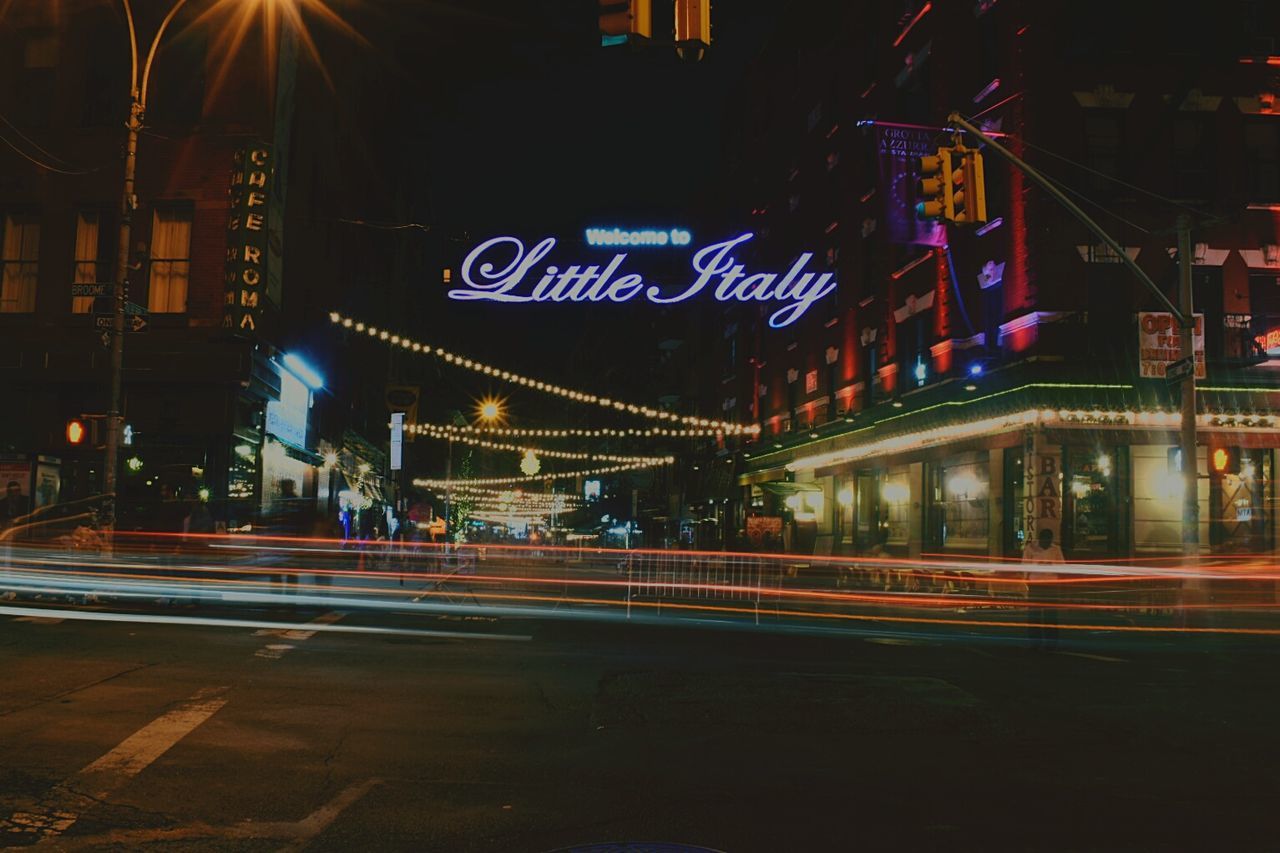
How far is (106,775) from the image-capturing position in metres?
6.67

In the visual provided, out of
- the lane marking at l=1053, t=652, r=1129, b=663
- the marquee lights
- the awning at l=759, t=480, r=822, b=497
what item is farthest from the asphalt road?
the awning at l=759, t=480, r=822, b=497

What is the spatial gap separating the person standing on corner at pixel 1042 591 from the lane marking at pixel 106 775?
35.5ft

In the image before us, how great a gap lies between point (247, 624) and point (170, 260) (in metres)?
15.9

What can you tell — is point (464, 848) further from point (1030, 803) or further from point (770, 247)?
point (770, 247)

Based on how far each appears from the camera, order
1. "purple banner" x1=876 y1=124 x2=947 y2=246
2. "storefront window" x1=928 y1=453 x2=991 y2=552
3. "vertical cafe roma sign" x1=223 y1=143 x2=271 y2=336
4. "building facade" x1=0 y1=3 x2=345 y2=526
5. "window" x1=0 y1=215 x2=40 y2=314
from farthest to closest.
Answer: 1. "storefront window" x1=928 y1=453 x2=991 y2=552
2. "window" x1=0 y1=215 x2=40 y2=314
3. "purple banner" x1=876 y1=124 x2=947 y2=246
4. "building facade" x1=0 y1=3 x2=345 y2=526
5. "vertical cafe roma sign" x1=223 y1=143 x2=271 y2=336

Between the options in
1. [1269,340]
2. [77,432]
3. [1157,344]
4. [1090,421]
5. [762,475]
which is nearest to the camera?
[77,432]

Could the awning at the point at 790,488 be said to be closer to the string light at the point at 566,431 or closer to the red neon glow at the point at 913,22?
the string light at the point at 566,431

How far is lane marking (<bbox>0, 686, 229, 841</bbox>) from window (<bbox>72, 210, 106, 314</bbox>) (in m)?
21.7

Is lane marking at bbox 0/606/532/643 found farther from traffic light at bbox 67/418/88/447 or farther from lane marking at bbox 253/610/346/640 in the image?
traffic light at bbox 67/418/88/447

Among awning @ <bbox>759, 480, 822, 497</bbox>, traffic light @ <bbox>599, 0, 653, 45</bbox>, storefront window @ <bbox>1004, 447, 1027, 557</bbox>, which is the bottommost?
storefront window @ <bbox>1004, 447, 1027, 557</bbox>

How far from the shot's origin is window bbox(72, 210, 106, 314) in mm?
27352

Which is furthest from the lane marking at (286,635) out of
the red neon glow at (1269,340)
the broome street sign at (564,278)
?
the red neon glow at (1269,340)

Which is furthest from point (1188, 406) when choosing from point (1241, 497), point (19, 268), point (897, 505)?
point (19, 268)

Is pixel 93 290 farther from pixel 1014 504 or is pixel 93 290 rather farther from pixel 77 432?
pixel 1014 504
